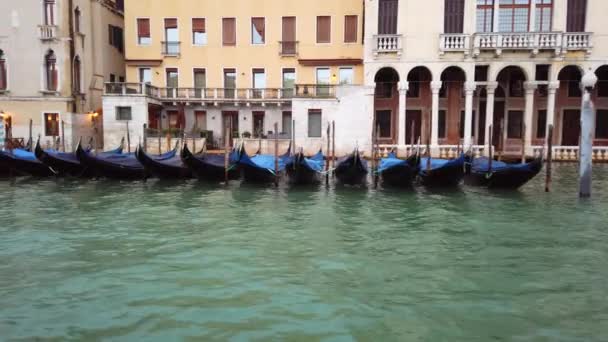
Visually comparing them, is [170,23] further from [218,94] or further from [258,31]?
[258,31]

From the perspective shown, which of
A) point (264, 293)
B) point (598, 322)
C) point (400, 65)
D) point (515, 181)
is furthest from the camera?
point (400, 65)

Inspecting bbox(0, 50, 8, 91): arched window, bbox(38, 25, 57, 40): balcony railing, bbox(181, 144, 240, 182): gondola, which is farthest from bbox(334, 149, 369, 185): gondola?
bbox(0, 50, 8, 91): arched window

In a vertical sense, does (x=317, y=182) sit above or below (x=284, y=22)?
below

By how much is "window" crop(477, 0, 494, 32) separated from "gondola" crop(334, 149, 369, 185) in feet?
28.9

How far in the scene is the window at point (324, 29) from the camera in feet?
63.9

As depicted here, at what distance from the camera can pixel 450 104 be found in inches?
755

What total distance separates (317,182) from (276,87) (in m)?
9.06

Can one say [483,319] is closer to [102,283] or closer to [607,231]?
[102,283]

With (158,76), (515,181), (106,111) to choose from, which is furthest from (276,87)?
(515,181)

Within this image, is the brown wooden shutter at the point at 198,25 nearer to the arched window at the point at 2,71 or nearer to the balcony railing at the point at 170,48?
the balcony railing at the point at 170,48

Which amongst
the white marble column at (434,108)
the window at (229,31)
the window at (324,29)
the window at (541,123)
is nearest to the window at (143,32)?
the window at (229,31)

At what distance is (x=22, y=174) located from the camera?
43.2 feet

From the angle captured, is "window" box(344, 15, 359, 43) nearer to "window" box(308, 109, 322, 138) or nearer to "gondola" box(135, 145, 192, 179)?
"window" box(308, 109, 322, 138)

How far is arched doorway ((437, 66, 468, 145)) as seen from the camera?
18938mm
